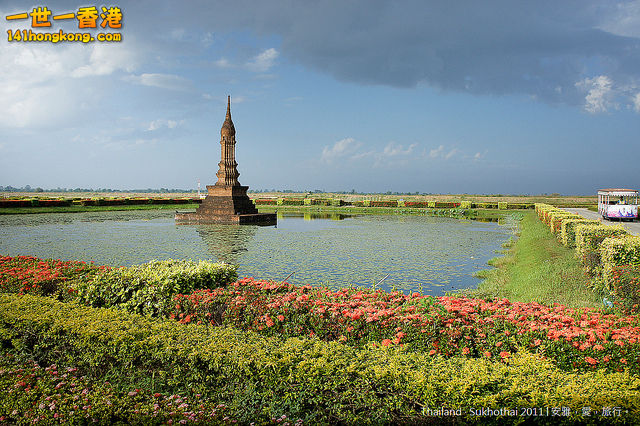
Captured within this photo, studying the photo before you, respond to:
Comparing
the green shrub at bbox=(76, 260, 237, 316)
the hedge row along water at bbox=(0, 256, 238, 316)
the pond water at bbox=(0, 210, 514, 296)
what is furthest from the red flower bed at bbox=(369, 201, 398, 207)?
the green shrub at bbox=(76, 260, 237, 316)

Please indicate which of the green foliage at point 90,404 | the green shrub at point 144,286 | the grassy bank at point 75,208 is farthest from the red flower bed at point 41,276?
the grassy bank at point 75,208

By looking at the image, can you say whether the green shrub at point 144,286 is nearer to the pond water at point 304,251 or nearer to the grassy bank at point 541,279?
the pond water at point 304,251

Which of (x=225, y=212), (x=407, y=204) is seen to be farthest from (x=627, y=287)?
(x=407, y=204)

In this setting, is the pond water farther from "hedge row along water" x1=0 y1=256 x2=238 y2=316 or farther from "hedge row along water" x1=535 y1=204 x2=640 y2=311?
"hedge row along water" x1=0 y1=256 x2=238 y2=316

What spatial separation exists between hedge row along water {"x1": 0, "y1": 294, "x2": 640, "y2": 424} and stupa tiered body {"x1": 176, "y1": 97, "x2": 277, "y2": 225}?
66.6 ft

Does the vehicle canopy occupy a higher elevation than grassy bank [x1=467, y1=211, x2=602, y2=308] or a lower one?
higher

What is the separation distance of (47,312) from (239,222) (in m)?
19.3

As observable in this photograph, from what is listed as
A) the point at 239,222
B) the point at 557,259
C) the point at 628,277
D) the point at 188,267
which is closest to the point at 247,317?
the point at 188,267

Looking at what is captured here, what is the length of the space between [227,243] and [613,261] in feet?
40.1

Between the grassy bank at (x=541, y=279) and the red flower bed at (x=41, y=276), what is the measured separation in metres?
7.24

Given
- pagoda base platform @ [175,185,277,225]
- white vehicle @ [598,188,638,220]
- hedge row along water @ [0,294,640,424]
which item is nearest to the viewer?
hedge row along water @ [0,294,640,424]

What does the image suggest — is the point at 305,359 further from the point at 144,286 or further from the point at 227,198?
the point at 227,198

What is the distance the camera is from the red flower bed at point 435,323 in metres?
3.66

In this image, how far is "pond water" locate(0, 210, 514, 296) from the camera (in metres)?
9.52
